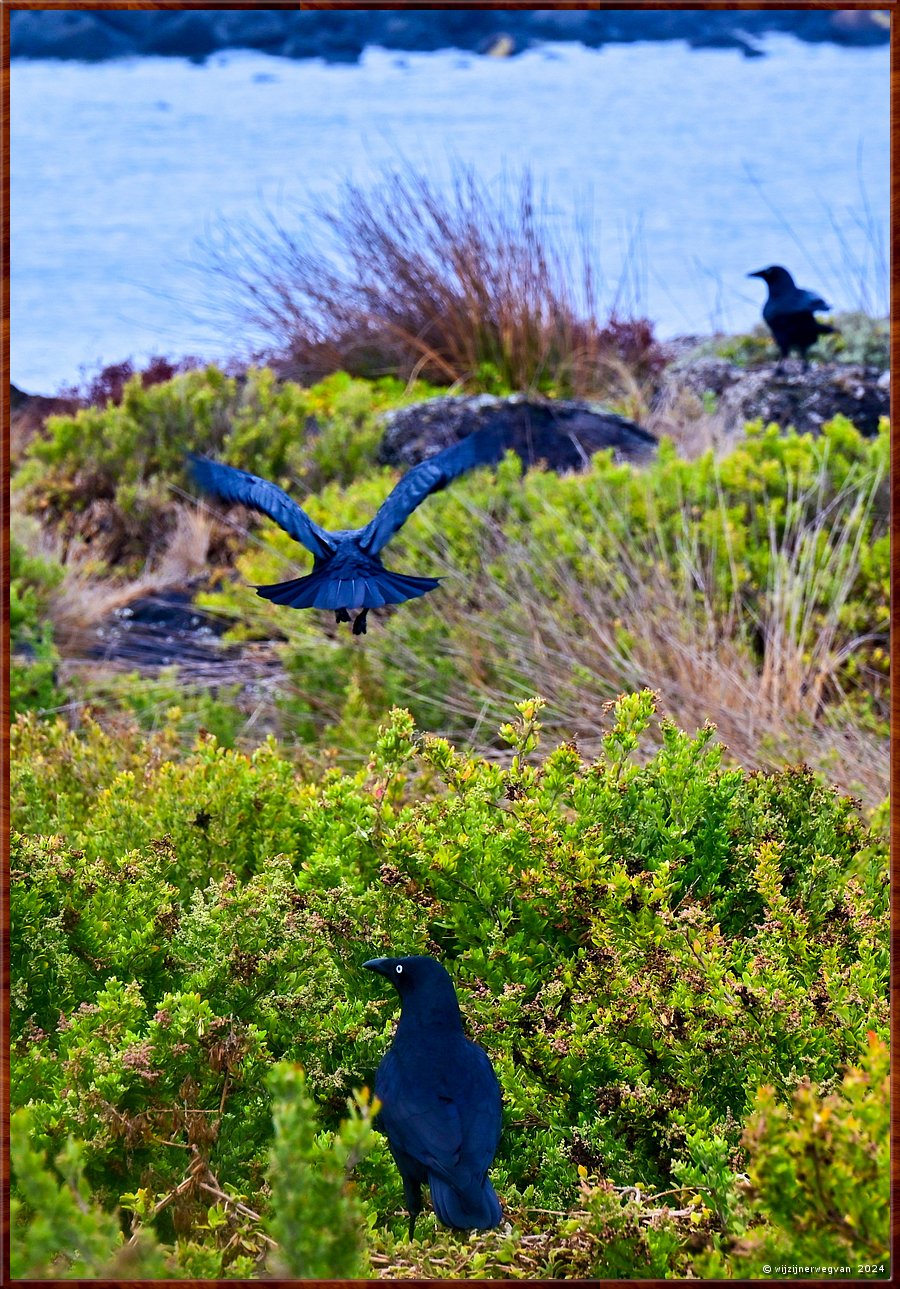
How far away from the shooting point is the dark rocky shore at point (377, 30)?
5.77m

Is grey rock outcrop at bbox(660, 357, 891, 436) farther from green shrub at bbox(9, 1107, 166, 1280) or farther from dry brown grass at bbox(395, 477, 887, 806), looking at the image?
green shrub at bbox(9, 1107, 166, 1280)

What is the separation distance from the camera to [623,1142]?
7.28 feet

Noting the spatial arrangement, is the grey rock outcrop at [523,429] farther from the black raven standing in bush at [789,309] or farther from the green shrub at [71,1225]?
the green shrub at [71,1225]

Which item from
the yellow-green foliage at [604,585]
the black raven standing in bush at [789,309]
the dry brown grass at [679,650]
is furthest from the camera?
the black raven standing in bush at [789,309]

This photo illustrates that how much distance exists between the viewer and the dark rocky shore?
18.9 ft

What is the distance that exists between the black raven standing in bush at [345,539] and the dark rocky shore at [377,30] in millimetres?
2914

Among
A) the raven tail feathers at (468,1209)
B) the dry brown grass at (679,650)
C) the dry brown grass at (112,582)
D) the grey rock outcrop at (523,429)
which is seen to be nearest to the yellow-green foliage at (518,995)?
the raven tail feathers at (468,1209)

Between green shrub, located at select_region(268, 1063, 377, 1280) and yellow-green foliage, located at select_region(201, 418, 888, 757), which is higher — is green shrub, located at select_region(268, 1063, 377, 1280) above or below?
below

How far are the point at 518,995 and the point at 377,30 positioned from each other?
15.9 feet

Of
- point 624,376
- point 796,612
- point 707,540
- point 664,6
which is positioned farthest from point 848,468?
point 664,6

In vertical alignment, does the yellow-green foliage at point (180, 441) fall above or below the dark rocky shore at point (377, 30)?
below

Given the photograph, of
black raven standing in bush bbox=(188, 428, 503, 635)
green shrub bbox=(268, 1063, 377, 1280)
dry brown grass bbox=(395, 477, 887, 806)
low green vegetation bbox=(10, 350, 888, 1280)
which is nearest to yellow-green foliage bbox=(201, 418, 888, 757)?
dry brown grass bbox=(395, 477, 887, 806)

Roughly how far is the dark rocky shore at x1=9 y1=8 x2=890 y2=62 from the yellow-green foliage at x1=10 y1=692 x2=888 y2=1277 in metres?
2.97

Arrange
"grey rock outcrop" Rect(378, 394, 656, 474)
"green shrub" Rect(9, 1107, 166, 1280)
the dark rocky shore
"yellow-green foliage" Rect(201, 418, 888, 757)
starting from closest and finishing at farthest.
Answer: "green shrub" Rect(9, 1107, 166, 1280) → "yellow-green foliage" Rect(201, 418, 888, 757) → the dark rocky shore → "grey rock outcrop" Rect(378, 394, 656, 474)
